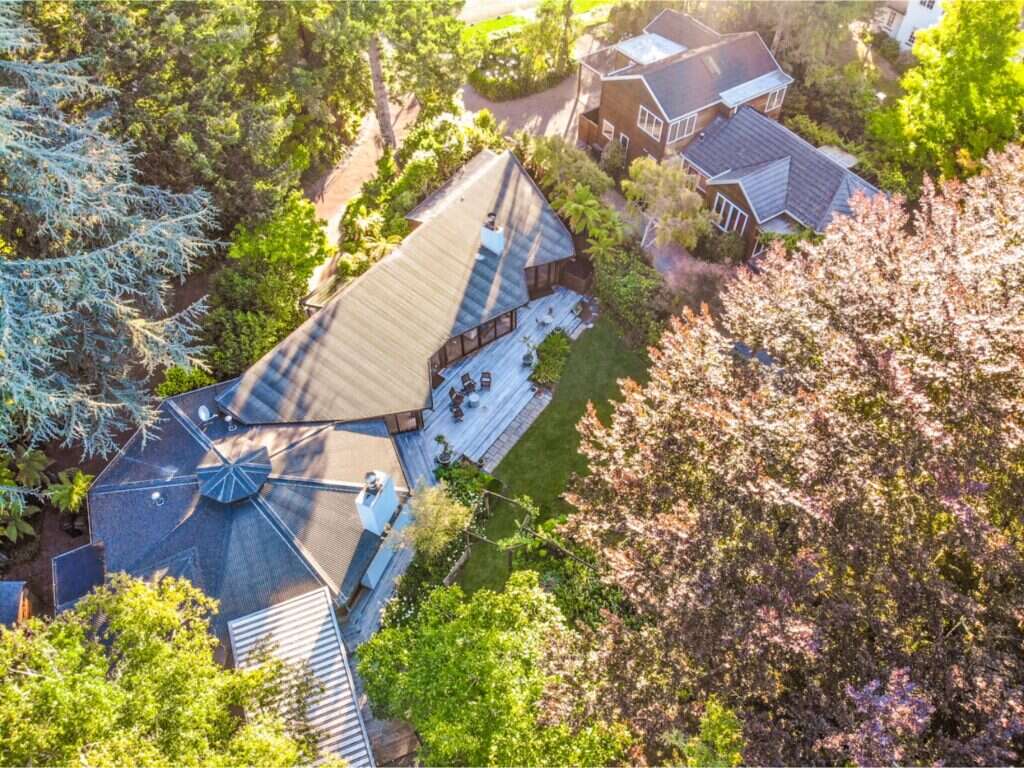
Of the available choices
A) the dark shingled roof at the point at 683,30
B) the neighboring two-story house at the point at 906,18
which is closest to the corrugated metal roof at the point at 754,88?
the dark shingled roof at the point at 683,30

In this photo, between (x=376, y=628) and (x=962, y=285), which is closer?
(x=962, y=285)

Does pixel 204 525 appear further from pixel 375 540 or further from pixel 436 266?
pixel 436 266

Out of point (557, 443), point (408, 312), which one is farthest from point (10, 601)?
point (557, 443)

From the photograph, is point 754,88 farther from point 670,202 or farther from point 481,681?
point 481,681

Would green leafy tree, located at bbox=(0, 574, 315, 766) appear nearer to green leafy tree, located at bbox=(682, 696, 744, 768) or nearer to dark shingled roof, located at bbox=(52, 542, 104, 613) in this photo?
dark shingled roof, located at bbox=(52, 542, 104, 613)

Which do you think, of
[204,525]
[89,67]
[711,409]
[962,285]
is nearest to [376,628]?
[204,525]

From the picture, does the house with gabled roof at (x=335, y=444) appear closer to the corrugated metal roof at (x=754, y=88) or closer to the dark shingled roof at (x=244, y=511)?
the dark shingled roof at (x=244, y=511)
